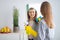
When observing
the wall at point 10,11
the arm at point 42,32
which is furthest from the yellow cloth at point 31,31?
the wall at point 10,11

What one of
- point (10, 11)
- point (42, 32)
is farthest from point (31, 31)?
point (10, 11)

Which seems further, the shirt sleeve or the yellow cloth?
the yellow cloth

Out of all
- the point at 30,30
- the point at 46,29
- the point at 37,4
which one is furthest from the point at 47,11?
the point at 37,4

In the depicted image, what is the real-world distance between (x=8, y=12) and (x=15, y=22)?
53cm

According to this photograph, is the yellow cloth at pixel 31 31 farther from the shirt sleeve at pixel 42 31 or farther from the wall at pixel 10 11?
the wall at pixel 10 11

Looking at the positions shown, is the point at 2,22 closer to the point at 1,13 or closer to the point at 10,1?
the point at 1,13

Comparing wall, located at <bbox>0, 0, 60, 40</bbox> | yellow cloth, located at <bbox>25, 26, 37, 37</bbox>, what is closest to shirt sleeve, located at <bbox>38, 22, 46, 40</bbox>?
yellow cloth, located at <bbox>25, 26, 37, 37</bbox>

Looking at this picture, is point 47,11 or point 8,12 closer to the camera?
point 47,11

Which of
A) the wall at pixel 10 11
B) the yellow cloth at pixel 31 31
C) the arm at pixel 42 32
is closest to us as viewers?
the arm at pixel 42 32

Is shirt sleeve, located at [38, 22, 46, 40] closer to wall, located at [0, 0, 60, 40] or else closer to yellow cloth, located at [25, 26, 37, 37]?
yellow cloth, located at [25, 26, 37, 37]

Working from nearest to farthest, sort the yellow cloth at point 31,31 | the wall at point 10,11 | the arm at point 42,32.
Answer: the arm at point 42,32, the yellow cloth at point 31,31, the wall at point 10,11

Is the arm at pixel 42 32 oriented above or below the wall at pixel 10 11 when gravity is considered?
below

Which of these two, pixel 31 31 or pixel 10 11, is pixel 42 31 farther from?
pixel 10 11

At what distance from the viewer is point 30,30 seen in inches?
92.0
